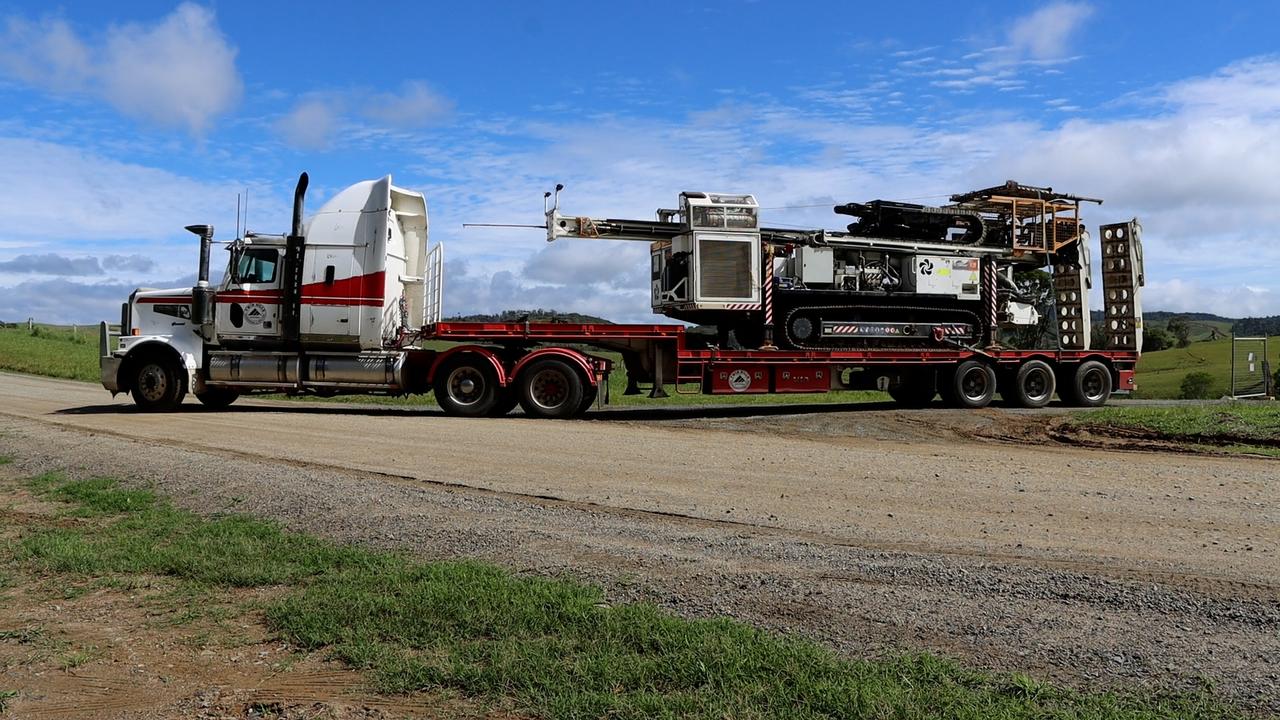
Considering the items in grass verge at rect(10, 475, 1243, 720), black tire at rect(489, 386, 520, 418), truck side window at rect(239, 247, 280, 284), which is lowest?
grass verge at rect(10, 475, 1243, 720)

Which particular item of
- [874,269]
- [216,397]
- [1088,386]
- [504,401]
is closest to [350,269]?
[504,401]

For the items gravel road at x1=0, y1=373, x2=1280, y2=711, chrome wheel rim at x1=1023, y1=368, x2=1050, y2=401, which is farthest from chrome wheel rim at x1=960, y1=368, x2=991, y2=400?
gravel road at x1=0, y1=373, x2=1280, y2=711

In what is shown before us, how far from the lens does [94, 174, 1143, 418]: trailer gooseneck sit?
18.4 meters

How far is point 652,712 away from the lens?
4.27 m

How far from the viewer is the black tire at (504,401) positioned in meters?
18.3

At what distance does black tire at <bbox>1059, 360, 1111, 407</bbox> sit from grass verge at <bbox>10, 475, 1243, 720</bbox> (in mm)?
17855

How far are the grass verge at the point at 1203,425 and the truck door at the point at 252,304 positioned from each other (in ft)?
46.5

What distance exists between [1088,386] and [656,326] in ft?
31.7

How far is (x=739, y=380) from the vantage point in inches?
751

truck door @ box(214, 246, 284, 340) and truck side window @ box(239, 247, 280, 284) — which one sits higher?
truck side window @ box(239, 247, 280, 284)

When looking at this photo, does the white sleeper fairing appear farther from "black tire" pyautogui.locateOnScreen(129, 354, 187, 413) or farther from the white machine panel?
the white machine panel

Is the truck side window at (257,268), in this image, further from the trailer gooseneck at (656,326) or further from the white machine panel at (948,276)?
the white machine panel at (948,276)

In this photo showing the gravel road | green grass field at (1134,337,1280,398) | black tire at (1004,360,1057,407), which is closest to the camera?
the gravel road

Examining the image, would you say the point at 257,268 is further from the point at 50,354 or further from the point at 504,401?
the point at 50,354
